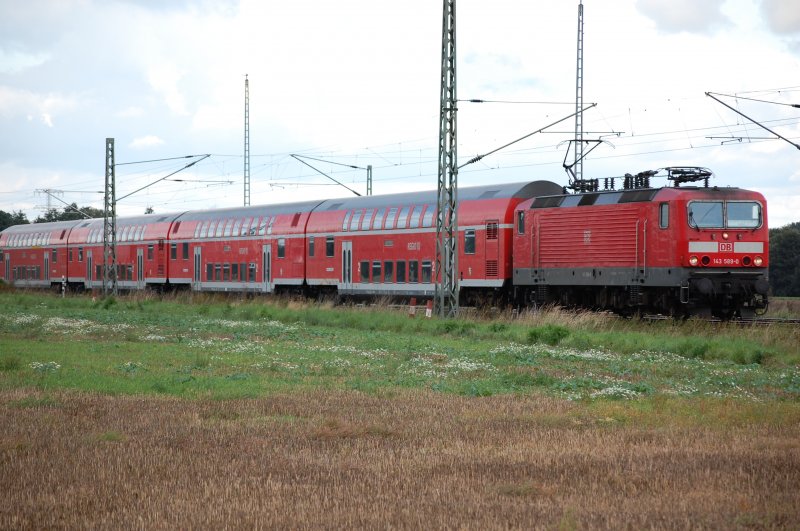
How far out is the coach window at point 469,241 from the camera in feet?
127

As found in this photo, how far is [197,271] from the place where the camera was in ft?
187

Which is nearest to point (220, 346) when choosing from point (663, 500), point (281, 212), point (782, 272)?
point (663, 500)

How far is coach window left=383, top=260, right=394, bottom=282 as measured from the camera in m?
42.9

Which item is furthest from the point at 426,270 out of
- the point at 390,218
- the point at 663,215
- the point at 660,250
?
the point at 663,215

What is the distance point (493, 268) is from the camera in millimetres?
37844

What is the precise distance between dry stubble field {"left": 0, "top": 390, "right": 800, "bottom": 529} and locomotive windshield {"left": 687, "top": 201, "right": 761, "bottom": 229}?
17.2 m

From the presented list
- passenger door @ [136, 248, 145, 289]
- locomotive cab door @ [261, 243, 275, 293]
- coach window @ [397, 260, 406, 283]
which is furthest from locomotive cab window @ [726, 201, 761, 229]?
passenger door @ [136, 248, 145, 289]

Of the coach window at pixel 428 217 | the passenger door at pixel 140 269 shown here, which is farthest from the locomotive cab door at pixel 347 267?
the passenger door at pixel 140 269

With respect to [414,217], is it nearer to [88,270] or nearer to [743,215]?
[743,215]

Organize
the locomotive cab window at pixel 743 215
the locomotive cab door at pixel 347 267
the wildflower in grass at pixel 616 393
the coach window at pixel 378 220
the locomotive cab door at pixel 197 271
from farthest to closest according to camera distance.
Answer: the locomotive cab door at pixel 197 271, the locomotive cab door at pixel 347 267, the coach window at pixel 378 220, the locomotive cab window at pixel 743 215, the wildflower in grass at pixel 616 393

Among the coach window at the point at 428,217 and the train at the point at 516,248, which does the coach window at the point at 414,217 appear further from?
the coach window at the point at 428,217

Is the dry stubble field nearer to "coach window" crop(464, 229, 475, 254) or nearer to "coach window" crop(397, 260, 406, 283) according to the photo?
"coach window" crop(464, 229, 475, 254)

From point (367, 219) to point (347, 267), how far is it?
2478 millimetres

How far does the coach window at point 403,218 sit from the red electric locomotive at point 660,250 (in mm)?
8078
